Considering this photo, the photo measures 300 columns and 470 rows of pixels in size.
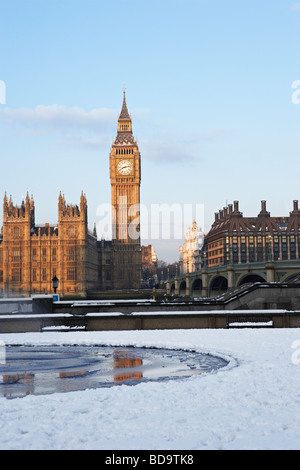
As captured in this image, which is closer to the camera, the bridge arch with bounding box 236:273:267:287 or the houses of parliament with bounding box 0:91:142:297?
the bridge arch with bounding box 236:273:267:287

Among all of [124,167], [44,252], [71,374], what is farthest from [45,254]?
A: [71,374]

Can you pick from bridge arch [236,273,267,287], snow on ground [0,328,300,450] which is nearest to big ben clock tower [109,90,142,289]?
bridge arch [236,273,267,287]

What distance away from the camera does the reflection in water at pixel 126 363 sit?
14.0 meters

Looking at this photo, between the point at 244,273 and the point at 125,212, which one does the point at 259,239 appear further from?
the point at 244,273

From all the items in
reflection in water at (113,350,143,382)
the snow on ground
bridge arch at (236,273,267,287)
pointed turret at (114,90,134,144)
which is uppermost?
pointed turret at (114,90,134,144)

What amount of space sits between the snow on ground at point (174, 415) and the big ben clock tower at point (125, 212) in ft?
487

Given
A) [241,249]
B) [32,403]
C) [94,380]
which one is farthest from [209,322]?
[241,249]

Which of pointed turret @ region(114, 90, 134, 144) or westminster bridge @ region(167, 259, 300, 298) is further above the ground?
pointed turret @ region(114, 90, 134, 144)

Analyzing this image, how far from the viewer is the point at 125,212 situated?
17025 cm

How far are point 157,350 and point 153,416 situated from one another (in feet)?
34.9

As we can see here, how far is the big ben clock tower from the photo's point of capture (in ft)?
536

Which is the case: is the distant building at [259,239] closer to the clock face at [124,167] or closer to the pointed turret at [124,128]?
the clock face at [124,167]

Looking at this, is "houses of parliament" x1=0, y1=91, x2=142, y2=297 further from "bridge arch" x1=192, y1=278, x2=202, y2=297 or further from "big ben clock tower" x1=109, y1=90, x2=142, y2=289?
"bridge arch" x1=192, y1=278, x2=202, y2=297
